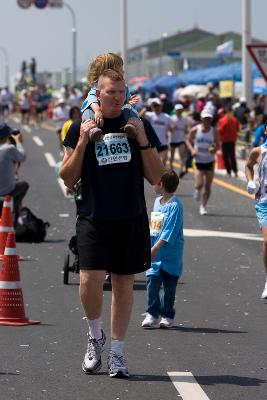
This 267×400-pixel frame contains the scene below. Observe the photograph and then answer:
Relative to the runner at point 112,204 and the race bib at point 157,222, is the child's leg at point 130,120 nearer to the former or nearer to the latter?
the runner at point 112,204

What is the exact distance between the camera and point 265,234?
12.7 metres

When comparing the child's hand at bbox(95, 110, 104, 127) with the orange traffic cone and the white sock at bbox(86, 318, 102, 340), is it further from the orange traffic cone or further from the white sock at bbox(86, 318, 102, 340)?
the orange traffic cone

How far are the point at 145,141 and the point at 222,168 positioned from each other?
87.0ft

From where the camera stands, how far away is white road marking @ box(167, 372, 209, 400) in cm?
812

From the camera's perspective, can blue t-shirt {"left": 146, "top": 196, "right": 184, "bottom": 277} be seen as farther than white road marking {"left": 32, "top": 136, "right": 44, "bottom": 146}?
No

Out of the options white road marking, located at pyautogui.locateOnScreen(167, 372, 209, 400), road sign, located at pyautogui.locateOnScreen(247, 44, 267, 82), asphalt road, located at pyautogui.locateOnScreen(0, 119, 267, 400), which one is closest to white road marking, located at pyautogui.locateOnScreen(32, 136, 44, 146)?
road sign, located at pyautogui.locateOnScreen(247, 44, 267, 82)

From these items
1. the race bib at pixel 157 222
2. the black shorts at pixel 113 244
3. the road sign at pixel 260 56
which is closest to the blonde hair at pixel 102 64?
the black shorts at pixel 113 244

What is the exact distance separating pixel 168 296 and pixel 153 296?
4.7 inches

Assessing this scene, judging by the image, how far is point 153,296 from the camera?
11.0 m

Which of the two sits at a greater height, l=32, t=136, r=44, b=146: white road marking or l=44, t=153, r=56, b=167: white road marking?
l=44, t=153, r=56, b=167: white road marking

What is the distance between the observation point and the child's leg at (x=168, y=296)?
11.0 m

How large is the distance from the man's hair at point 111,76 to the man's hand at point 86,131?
0.83ft

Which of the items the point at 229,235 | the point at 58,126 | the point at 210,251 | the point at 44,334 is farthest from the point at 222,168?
the point at 44,334

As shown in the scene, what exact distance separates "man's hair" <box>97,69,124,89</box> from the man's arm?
0.88 ft
